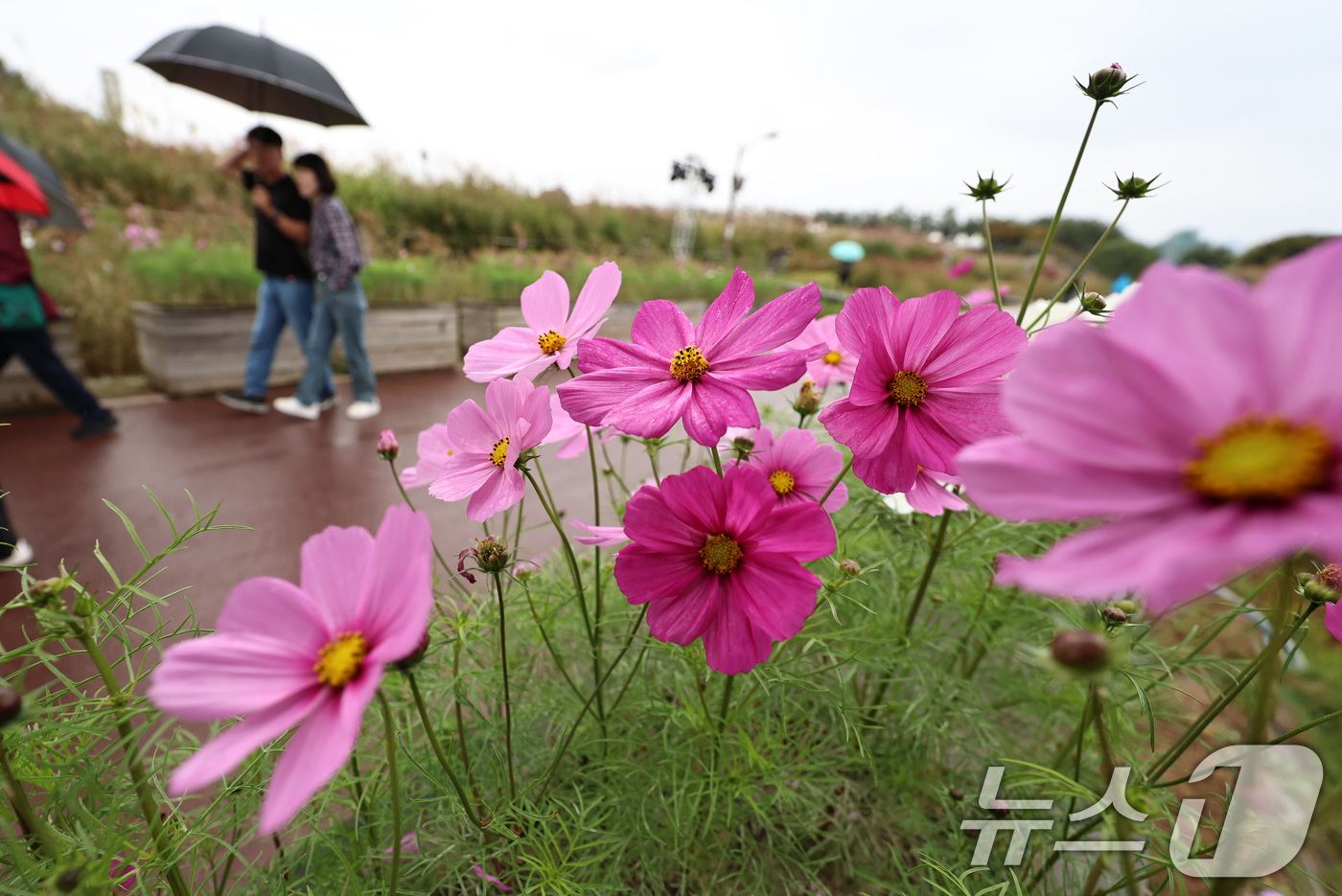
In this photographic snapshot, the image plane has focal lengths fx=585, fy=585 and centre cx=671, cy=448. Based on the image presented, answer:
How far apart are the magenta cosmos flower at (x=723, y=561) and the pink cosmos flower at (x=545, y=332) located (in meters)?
0.14

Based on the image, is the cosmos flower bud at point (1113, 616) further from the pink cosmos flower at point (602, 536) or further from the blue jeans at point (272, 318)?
the blue jeans at point (272, 318)

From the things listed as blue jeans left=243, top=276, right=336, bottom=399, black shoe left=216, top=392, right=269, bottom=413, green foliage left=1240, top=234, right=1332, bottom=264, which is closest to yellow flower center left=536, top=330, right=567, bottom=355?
blue jeans left=243, top=276, right=336, bottom=399

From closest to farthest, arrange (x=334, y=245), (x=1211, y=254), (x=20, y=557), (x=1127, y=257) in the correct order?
(x=20, y=557)
(x=334, y=245)
(x=1127, y=257)
(x=1211, y=254)

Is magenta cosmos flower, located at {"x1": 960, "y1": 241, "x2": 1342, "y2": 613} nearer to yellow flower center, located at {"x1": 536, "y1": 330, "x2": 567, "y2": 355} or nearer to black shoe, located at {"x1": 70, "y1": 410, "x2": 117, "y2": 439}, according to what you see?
yellow flower center, located at {"x1": 536, "y1": 330, "x2": 567, "y2": 355}

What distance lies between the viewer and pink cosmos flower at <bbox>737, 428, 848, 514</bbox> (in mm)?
540

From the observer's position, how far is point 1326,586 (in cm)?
40

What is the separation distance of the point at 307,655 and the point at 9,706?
128 mm

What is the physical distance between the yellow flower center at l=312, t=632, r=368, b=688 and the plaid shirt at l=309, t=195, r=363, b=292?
8.46 ft

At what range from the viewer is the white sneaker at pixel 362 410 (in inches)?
106

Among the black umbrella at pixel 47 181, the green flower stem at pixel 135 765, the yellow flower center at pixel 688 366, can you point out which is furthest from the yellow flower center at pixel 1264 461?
the black umbrella at pixel 47 181

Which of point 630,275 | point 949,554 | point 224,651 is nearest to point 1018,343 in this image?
point 224,651

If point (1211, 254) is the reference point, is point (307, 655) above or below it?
below

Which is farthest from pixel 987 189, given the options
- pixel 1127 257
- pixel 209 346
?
pixel 1127 257

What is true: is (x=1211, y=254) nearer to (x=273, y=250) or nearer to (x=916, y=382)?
(x=273, y=250)
